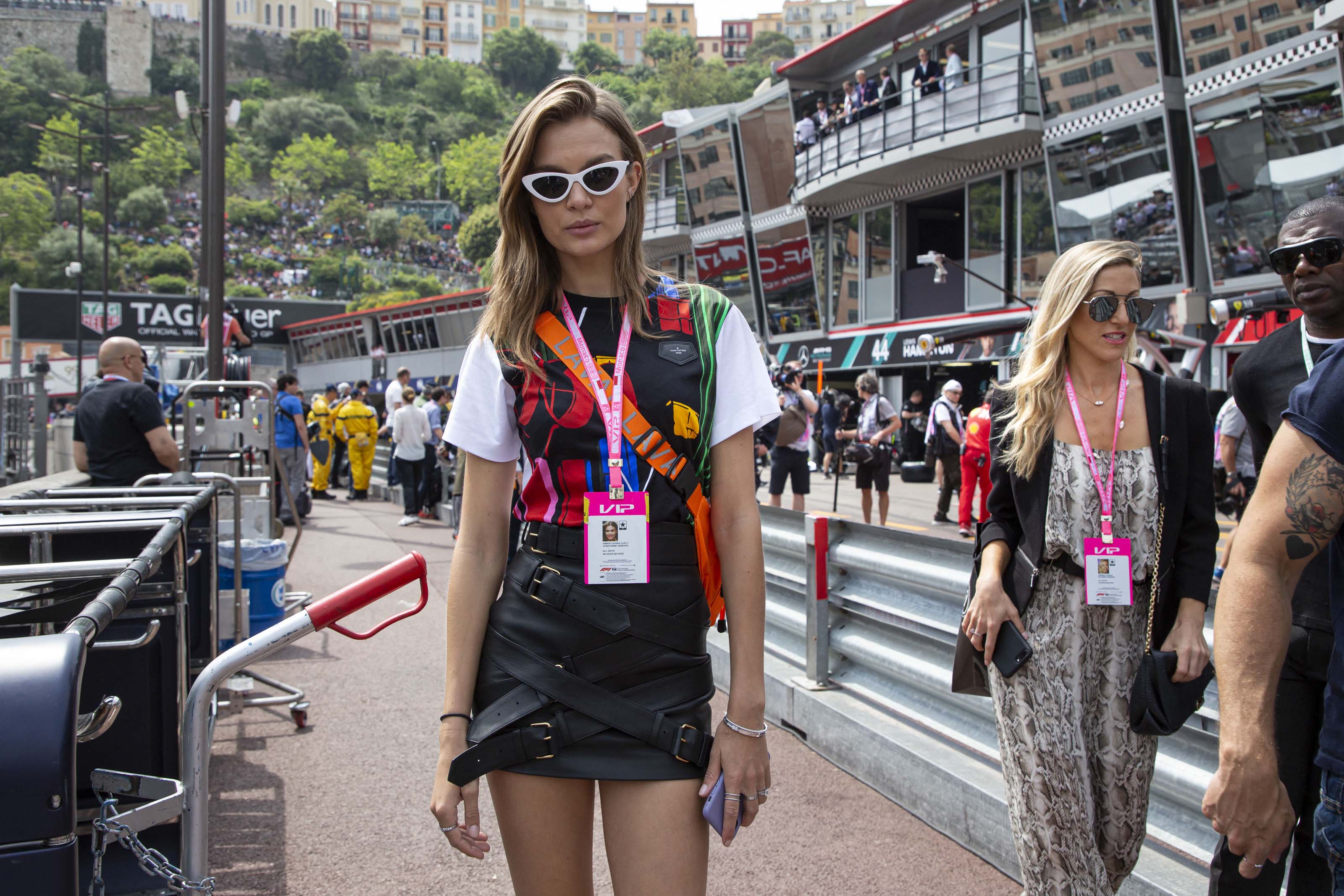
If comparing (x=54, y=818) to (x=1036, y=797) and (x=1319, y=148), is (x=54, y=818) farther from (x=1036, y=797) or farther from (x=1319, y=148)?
(x=1319, y=148)

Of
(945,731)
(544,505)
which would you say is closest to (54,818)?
(544,505)

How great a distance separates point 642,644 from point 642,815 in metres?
0.29

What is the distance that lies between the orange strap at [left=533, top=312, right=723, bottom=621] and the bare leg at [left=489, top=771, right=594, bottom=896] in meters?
0.36

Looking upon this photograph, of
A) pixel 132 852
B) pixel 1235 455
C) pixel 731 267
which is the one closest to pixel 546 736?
pixel 132 852

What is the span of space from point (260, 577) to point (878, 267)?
26.8 m

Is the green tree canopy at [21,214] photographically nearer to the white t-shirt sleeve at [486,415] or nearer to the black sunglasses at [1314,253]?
the white t-shirt sleeve at [486,415]

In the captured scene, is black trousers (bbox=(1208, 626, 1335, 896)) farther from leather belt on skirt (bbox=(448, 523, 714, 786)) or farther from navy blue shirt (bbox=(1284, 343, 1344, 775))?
leather belt on skirt (bbox=(448, 523, 714, 786))

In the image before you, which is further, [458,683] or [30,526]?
[30,526]

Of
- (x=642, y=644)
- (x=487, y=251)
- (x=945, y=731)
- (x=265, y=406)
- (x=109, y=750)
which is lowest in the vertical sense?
(x=945, y=731)

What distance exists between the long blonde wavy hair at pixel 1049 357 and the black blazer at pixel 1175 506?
53 millimetres

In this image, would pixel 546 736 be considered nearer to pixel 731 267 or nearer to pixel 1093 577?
pixel 1093 577

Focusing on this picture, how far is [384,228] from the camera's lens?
14912 centimetres

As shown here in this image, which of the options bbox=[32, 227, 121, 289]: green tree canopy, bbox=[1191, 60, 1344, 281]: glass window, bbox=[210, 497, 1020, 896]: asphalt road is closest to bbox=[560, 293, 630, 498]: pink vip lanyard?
bbox=[210, 497, 1020, 896]: asphalt road

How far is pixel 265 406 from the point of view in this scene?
833cm
